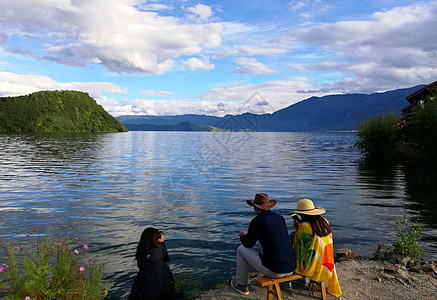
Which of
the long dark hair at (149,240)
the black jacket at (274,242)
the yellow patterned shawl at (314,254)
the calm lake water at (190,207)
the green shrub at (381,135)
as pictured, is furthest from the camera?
the green shrub at (381,135)

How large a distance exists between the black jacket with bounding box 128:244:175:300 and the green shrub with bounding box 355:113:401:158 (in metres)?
47.4

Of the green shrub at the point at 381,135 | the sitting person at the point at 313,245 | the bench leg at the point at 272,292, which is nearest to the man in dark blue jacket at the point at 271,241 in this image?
the bench leg at the point at 272,292

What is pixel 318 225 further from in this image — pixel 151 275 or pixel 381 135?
pixel 381 135

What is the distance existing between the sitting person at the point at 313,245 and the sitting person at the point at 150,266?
3.06m

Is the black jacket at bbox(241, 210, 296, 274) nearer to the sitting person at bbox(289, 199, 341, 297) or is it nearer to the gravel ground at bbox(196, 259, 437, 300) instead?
the sitting person at bbox(289, 199, 341, 297)

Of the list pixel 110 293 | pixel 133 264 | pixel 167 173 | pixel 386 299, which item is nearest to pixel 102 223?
pixel 133 264

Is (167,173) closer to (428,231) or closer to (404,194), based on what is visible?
(404,194)

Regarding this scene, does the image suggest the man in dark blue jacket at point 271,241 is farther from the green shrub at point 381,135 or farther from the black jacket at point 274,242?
the green shrub at point 381,135

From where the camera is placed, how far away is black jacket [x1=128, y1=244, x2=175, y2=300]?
717 centimetres

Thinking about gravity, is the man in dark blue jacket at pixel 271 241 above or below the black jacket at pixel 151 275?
above

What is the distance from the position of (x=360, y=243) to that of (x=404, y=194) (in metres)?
13.1

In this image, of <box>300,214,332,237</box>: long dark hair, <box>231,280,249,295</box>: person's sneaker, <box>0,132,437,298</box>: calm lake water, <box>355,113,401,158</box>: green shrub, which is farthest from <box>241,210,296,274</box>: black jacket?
<box>355,113,401,158</box>: green shrub

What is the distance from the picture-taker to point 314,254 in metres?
7.06

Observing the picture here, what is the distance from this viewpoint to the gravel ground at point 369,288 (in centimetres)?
753
